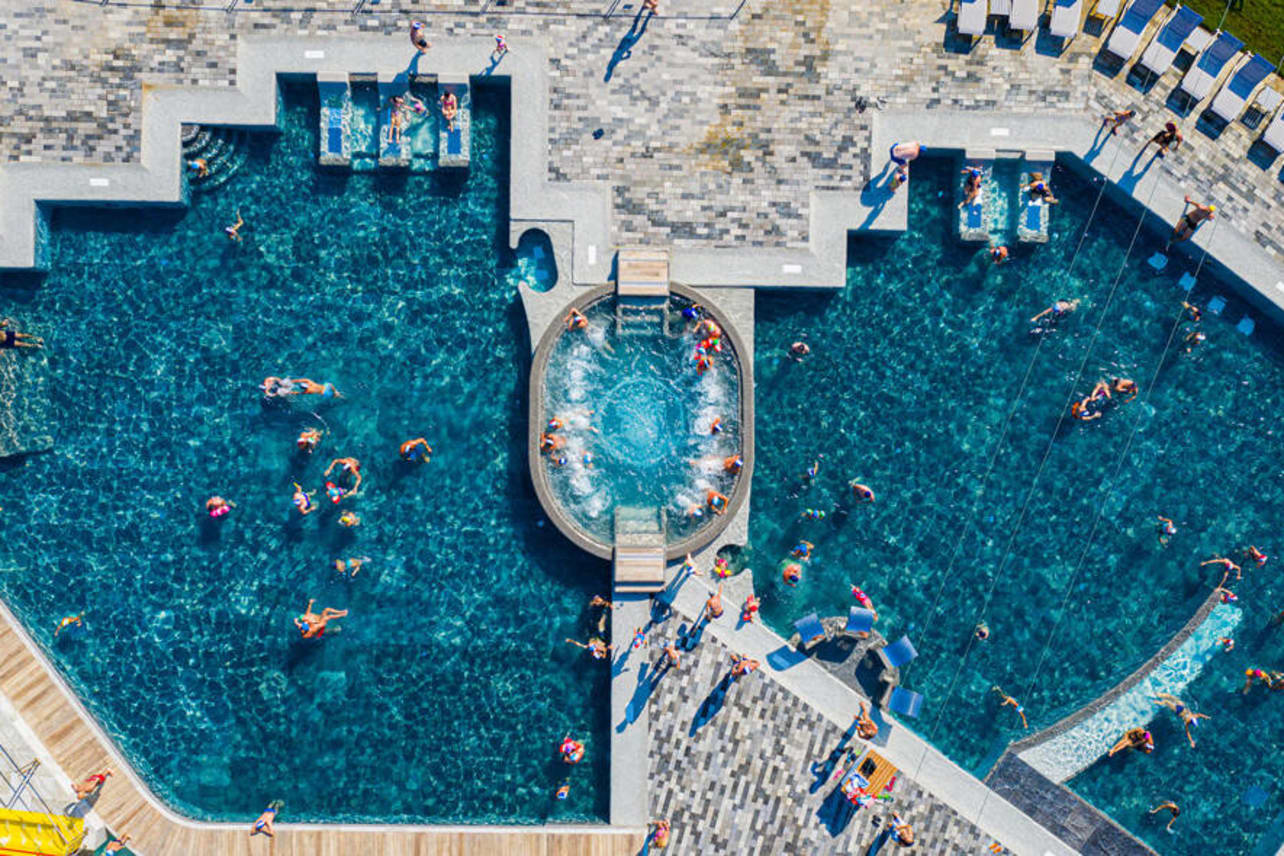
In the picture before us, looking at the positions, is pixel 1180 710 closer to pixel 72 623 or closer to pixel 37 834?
Result: pixel 72 623

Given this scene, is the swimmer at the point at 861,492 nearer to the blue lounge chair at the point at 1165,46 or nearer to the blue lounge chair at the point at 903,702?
the blue lounge chair at the point at 903,702

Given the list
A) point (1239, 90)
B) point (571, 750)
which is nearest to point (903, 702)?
point (571, 750)

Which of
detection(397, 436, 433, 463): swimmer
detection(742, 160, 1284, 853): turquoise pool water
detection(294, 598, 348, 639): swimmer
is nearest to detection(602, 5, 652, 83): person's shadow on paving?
detection(742, 160, 1284, 853): turquoise pool water

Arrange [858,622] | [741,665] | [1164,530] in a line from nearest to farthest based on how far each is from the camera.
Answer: [741,665]
[858,622]
[1164,530]

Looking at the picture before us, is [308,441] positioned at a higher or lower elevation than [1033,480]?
higher

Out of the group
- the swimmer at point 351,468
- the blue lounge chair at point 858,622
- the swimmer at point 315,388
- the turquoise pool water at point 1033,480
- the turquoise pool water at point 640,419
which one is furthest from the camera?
the turquoise pool water at point 1033,480

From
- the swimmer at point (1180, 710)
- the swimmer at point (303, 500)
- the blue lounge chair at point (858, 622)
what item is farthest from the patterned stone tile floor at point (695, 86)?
the swimmer at point (1180, 710)

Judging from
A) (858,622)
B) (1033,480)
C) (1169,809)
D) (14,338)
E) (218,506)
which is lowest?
(1169,809)
